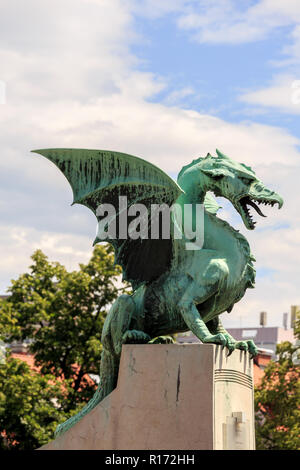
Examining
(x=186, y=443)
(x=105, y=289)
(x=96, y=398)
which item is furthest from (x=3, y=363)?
(x=186, y=443)

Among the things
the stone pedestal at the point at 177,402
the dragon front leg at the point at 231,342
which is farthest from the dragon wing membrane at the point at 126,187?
the stone pedestal at the point at 177,402

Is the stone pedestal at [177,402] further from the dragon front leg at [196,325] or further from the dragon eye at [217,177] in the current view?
the dragon eye at [217,177]

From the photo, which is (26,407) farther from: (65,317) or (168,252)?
(168,252)

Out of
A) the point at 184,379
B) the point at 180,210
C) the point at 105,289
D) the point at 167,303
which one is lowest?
the point at 184,379

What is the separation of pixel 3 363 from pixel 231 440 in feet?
47.6

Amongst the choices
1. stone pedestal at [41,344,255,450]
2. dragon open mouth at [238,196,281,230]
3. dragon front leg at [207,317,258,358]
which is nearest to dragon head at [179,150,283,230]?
dragon open mouth at [238,196,281,230]

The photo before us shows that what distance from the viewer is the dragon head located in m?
8.63

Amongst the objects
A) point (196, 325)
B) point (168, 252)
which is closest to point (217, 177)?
point (168, 252)

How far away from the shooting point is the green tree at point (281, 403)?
21781mm

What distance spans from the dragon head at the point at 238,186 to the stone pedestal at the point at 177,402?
5.20 feet

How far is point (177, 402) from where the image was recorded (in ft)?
25.7
